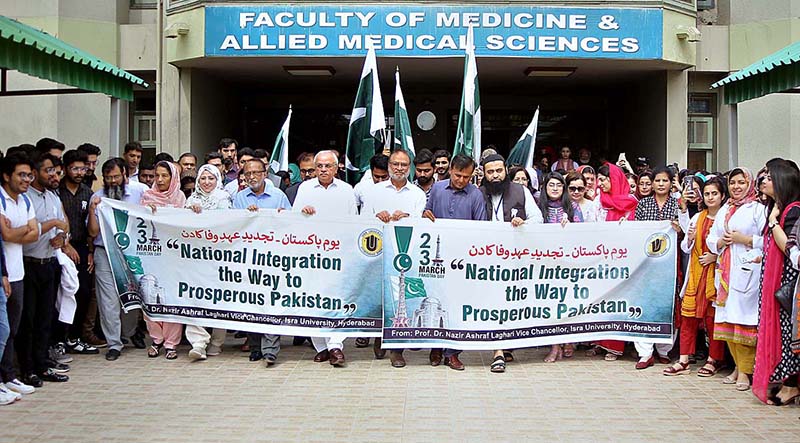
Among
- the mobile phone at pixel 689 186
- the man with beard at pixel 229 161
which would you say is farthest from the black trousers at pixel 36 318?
the mobile phone at pixel 689 186

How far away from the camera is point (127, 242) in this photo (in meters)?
7.91

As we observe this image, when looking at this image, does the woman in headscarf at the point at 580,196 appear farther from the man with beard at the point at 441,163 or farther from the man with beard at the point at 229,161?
the man with beard at the point at 229,161

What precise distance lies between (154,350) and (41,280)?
4.72 feet

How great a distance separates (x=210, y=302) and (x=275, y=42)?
6.80 m

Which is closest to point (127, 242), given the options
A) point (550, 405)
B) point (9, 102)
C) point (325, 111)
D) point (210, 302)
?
point (210, 302)

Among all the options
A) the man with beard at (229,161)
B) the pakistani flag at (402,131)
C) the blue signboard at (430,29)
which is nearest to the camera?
the pakistani flag at (402,131)

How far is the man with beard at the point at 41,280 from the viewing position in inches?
269

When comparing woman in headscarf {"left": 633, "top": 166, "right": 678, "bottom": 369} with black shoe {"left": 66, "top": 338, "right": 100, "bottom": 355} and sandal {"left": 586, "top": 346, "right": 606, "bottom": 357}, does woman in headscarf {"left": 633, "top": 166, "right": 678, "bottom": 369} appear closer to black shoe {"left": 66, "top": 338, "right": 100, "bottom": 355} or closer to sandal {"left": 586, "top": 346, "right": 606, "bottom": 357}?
sandal {"left": 586, "top": 346, "right": 606, "bottom": 357}

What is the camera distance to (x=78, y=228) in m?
7.90

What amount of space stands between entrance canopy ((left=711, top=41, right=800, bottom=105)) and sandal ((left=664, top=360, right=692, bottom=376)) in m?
2.93

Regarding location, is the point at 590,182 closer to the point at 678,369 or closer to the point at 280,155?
the point at 678,369

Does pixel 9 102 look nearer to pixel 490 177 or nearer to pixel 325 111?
pixel 325 111

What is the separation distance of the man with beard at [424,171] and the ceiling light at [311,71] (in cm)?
663

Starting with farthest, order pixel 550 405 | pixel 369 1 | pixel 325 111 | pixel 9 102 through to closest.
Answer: pixel 325 111 < pixel 9 102 < pixel 369 1 < pixel 550 405
